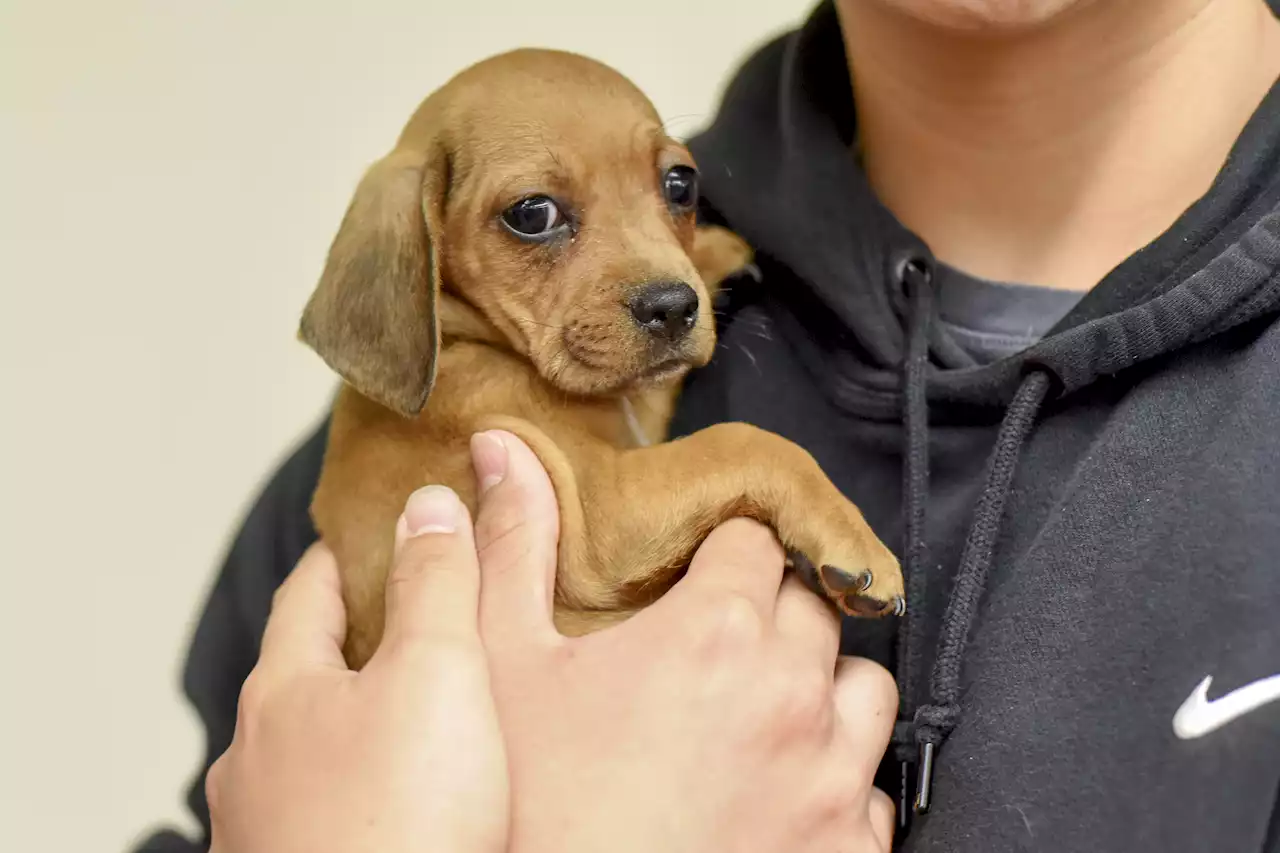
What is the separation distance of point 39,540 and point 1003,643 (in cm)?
252

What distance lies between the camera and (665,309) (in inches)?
57.3

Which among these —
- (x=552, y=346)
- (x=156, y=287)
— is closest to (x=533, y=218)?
(x=552, y=346)

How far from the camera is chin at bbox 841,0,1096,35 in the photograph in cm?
129

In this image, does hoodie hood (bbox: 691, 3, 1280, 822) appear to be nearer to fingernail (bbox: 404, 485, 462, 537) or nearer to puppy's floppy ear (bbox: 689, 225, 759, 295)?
puppy's floppy ear (bbox: 689, 225, 759, 295)

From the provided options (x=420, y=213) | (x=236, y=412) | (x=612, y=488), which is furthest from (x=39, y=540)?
(x=612, y=488)

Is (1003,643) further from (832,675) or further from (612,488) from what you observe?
(612,488)

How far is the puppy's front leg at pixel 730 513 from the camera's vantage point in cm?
133

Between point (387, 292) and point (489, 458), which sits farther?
point (387, 292)

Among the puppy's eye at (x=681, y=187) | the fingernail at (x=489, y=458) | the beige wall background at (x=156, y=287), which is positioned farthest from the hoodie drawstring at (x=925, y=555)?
the beige wall background at (x=156, y=287)

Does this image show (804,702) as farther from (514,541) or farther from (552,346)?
(552,346)

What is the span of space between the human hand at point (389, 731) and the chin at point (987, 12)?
3.11 ft

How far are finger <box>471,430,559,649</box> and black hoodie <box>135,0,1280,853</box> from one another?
438 millimetres

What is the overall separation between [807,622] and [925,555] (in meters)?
0.22

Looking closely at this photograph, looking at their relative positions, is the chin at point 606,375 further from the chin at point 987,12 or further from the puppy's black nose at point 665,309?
the chin at point 987,12
